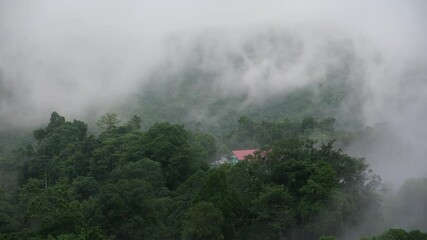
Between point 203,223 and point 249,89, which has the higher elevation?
point 249,89

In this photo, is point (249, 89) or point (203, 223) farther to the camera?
point (249, 89)

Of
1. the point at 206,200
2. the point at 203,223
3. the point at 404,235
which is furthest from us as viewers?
the point at 206,200

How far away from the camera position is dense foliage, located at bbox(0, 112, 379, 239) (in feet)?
72.6

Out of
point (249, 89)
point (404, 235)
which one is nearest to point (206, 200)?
point (404, 235)

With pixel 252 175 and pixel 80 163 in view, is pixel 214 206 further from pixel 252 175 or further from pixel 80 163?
pixel 80 163

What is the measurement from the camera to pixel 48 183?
35281 mm

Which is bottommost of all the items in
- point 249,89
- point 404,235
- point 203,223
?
point 404,235

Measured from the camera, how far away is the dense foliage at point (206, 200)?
22.1m

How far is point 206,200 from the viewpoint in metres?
22.8

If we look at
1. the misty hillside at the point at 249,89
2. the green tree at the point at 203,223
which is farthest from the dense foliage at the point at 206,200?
the misty hillside at the point at 249,89

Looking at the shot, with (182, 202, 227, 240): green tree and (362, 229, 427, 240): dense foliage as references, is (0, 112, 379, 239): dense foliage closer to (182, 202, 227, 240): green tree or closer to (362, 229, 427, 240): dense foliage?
(182, 202, 227, 240): green tree

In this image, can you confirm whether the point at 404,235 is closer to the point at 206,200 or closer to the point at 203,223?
the point at 203,223

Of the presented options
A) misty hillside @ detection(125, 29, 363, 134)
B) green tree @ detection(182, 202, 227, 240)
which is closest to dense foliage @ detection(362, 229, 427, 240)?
green tree @ detection(182, 202, 227, 240)

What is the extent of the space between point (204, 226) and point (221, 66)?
4947 centimetres
